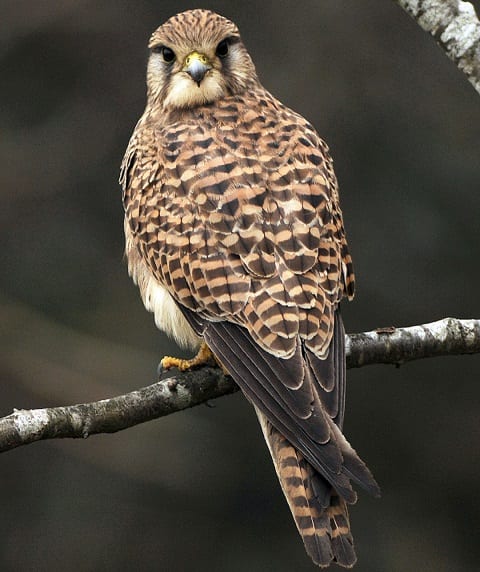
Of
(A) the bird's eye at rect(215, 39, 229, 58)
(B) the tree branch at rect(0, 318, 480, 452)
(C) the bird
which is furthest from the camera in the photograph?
(A) the bird's eye at rect(215, 39, 229, 58)

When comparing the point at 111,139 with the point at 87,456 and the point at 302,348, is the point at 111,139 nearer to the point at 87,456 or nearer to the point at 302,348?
the point at 87,456

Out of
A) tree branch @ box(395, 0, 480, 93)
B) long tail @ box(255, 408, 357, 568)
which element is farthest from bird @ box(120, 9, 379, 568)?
tree branch @ box(395, 0, 480, 93)

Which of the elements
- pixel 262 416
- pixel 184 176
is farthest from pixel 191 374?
pixel 184 176

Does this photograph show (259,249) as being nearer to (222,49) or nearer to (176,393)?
(176,393)

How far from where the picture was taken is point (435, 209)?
359 inches

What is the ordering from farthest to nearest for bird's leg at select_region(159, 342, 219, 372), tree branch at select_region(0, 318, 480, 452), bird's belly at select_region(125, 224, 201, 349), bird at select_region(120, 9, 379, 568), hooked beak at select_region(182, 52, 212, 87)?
hooked beak at select_region(182, 52, 212, 87)
bird's belly at select_region(125, 224, 201, 349)
bird's leg at select_region(159, 342, 219, 372)
bird at select_region(120, 9, 379, 568)
tree branch at select_region(0, 318, 480, 452)

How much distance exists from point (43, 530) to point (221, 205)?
467 cm

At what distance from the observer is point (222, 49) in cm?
569

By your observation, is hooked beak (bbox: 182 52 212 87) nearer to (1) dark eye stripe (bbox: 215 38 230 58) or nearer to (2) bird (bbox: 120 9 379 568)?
(2) bird (bbox: 120 9 379 568)

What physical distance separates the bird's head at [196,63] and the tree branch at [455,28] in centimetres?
115

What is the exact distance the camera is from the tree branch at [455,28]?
4.38m

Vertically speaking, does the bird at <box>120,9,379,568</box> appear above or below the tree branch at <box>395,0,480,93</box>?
below

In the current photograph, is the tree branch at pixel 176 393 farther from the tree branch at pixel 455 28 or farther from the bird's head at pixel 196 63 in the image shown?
the bird's head at pixel 196 63

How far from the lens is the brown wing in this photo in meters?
4.39
